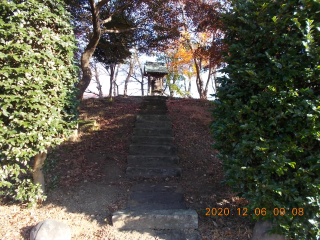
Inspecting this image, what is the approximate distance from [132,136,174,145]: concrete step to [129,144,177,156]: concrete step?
0.30 metres

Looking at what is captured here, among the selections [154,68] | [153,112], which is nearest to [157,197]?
[153,112]

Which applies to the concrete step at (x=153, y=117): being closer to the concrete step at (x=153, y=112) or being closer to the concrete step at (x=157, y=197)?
the concrete step at (x=153, y=112)

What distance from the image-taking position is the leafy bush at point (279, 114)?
84.4 inches

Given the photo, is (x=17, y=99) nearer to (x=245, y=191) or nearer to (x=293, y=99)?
(x=245, y=191)

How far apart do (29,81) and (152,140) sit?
3267 mm

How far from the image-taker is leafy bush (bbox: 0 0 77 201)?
264 centimetres

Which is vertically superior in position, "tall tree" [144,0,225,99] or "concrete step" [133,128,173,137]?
"tall tree" [144,0,225,99]

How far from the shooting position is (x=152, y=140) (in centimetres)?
543

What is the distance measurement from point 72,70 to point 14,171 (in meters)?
1.69

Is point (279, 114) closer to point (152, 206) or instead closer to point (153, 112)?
point (152, 206)

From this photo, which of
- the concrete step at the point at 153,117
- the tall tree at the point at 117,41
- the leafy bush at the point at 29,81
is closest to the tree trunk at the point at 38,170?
the leafy bush at the point at 29,81

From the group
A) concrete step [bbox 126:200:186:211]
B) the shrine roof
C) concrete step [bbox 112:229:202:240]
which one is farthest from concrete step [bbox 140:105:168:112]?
concrete step [bbox 112:229:202:240]

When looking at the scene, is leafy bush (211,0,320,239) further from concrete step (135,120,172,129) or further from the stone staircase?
concrete step (135,120,172,129)

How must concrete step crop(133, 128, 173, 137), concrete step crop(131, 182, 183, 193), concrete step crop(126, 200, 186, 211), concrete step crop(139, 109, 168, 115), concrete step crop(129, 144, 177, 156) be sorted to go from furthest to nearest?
concrete step crop(139, 109, 168, 115), concrete step crop(133, 128, 173, 137), concrete step crop(129, 144, 177, 156), concrete step crop(131, 182, 183, 193), concrete step crop(126, 200, 186, 211)
